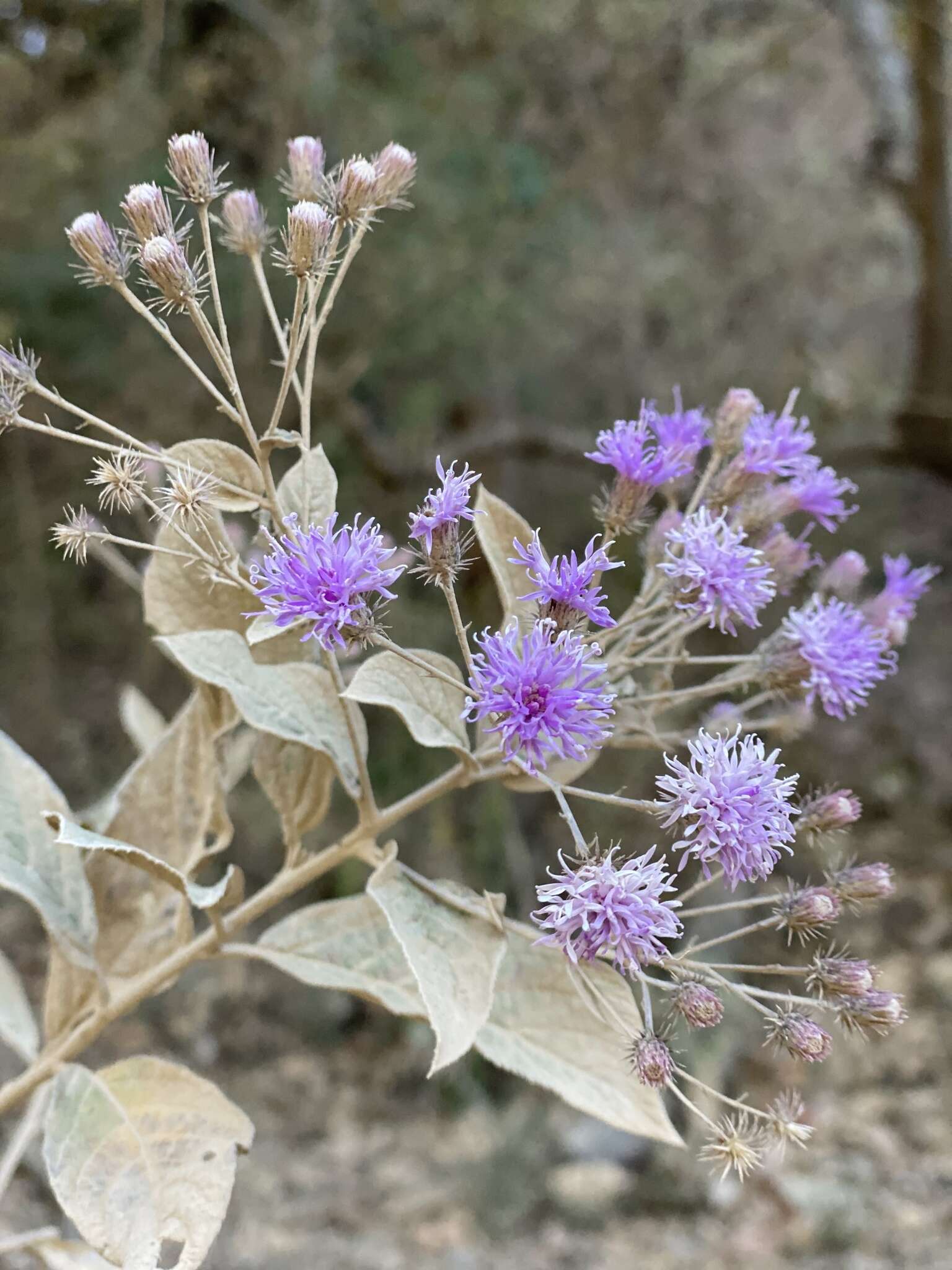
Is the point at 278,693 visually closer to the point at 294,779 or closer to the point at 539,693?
the point at 294,779

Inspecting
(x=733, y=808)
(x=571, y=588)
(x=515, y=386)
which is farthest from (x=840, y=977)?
(x=515, y=386)

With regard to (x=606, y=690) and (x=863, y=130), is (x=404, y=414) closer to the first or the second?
(x=863, y=130)

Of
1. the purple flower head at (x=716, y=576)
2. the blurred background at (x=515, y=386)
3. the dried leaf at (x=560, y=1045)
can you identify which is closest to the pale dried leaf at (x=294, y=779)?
the dried leaf at (x=560, y=1045)

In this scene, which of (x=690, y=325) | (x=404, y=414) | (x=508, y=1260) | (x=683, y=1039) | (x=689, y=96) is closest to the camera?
(x=508, y=1260)

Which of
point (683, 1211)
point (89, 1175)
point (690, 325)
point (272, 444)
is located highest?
point (272, 444)

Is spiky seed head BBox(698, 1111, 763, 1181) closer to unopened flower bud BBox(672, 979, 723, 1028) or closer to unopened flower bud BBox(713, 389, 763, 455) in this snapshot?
unopened flower bud BBox(672, 979, 723, 1028)

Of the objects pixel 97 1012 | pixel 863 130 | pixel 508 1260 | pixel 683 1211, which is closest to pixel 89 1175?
pixel 97 1012

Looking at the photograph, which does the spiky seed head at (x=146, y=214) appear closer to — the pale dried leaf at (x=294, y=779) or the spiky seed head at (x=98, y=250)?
the spiky seed head at (x=98, y=250)
